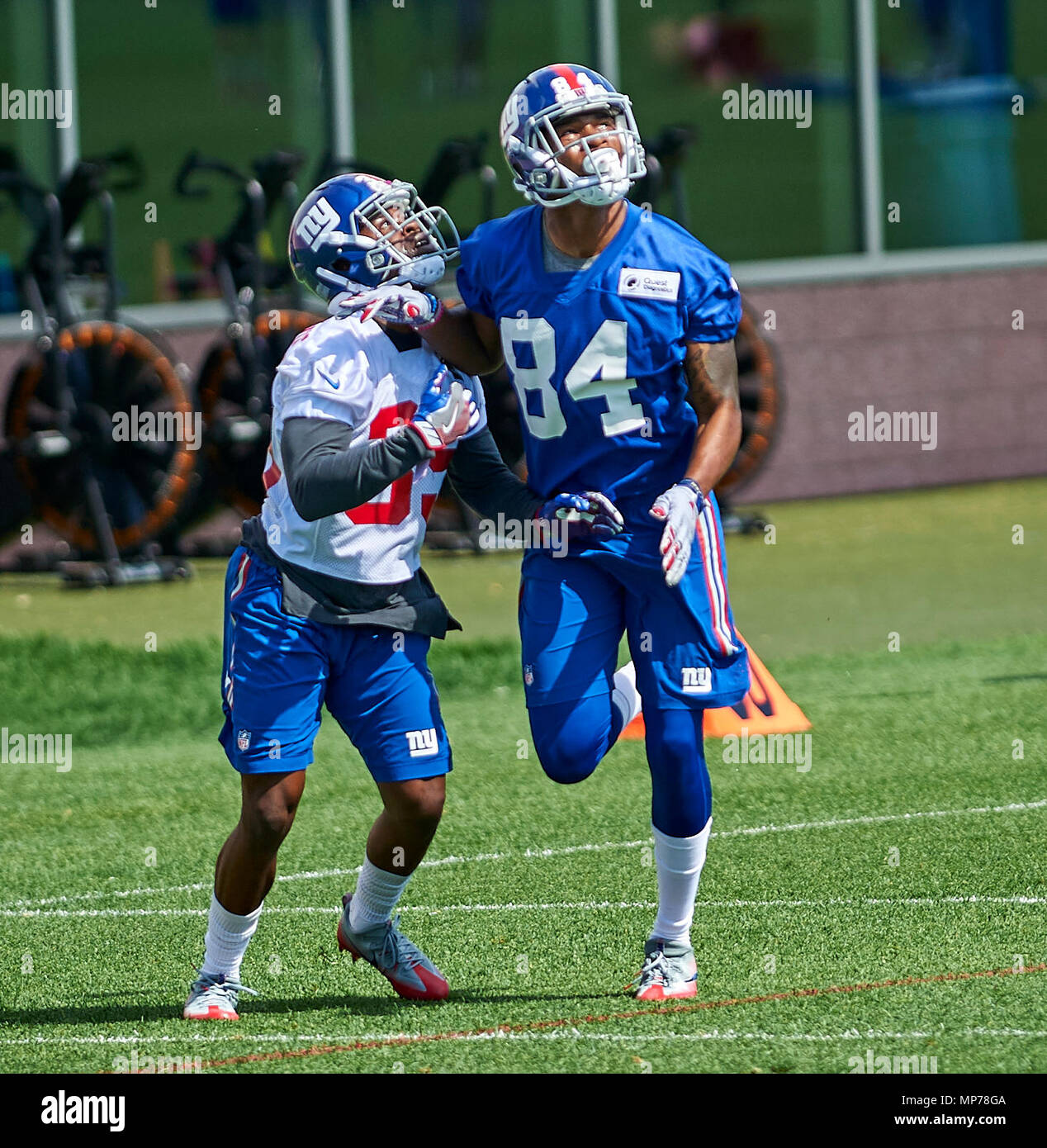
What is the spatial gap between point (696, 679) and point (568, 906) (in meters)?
1.30

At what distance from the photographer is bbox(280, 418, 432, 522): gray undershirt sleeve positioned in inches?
196

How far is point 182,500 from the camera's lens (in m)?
13.3

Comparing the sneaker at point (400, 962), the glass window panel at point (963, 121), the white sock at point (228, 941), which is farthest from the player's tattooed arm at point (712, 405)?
the glass window panel at point (963, 121)

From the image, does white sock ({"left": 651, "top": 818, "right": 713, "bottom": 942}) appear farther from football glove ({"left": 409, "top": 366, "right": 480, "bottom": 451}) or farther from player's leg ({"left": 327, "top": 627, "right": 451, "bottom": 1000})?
football glove ({"left": 409, "top": 366, "right": 480, "bottom": 451})

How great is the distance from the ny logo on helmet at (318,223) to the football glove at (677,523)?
98 centimetres

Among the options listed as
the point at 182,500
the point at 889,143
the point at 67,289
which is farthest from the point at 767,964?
the point at 889,143

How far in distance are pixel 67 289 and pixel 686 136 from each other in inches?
150

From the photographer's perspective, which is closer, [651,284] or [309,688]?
[309,688]

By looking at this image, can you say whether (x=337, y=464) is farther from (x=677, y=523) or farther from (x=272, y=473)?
(x=677, y=523)

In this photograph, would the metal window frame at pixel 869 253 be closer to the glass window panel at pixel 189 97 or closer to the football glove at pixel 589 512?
the glass window panel at pixel 189 97

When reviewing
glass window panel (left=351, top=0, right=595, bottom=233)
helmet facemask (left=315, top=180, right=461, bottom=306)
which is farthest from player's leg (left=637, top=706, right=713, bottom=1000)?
glass window panel (left=351, top=0, right=595, bottom=233)

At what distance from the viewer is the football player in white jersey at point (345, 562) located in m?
5.09

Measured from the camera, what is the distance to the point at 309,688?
515 cm

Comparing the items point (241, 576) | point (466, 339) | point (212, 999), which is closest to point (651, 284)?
point (466, 339)
